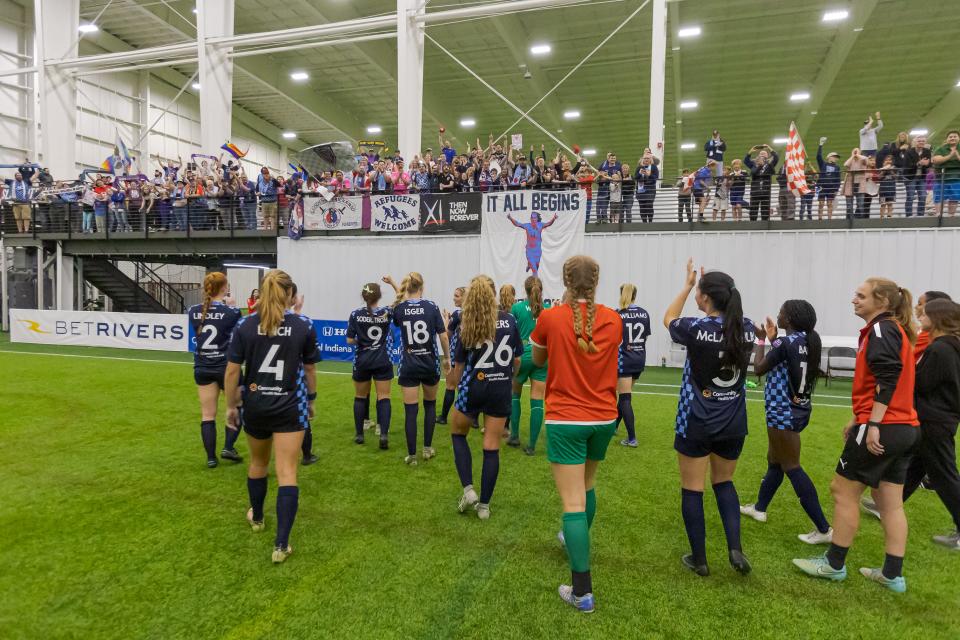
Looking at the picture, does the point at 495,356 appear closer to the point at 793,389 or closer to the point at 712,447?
the point at 712,447

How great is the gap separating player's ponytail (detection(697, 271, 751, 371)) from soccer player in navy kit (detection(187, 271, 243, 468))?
4062 mm

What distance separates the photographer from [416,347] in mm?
5301

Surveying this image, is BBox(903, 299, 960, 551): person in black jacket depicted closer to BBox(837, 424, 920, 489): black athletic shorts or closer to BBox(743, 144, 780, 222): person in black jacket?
BBox(837, 424, 920, 489): black athletic shorts

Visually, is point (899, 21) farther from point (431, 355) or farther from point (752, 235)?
point (431, 355)

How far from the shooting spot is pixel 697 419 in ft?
10.1

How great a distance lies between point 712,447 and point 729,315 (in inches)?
30.7

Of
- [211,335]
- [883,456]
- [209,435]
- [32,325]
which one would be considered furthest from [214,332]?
[32,325]

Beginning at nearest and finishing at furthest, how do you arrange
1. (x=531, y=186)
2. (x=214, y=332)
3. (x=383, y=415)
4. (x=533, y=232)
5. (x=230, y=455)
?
(x=214, y=332)
(x=230, y=455)
(x=383, y=415)
(x=533, y=232)
(x=531, y=186)

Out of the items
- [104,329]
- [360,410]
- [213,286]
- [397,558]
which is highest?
[213,286]

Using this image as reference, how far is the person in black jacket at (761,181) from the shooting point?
1153 centimetres

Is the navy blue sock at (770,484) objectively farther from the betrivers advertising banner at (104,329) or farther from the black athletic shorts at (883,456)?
the betrivers advertising banner at (104,329)

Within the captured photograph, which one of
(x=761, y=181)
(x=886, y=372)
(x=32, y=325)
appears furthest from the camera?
(x=32, y=325)

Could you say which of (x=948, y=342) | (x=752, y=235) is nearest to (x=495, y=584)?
(x=948, y=342)

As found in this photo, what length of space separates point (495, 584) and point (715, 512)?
2.17m
